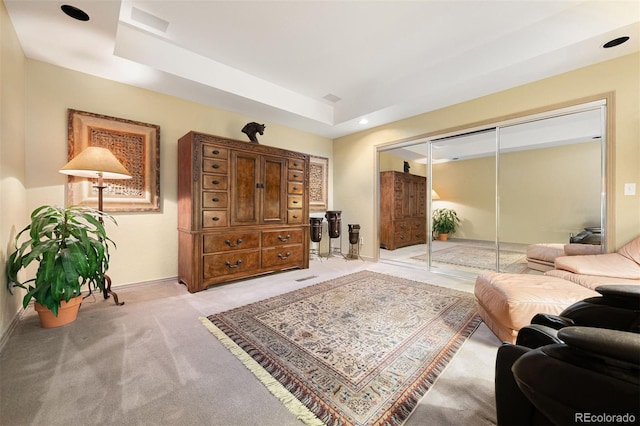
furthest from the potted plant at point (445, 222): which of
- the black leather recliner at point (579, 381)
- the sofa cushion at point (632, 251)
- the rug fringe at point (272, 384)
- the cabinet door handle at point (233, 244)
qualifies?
the black leather recliner at point (579, 381)

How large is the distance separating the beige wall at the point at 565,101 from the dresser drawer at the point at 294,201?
1.54 metres

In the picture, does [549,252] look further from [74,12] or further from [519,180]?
[74,12]

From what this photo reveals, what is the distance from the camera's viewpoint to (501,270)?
359 cm

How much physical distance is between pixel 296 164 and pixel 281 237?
122 cm

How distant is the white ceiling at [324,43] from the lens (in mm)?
2238

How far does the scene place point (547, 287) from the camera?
188 centimetres

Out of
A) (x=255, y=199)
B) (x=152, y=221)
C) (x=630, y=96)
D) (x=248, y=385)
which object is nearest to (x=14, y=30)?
(x=152, y=221)

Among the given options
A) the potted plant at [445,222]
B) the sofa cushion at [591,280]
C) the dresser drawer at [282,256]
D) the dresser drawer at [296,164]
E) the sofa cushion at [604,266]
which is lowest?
the dresser drawer at [282,256]

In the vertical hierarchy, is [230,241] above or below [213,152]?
below

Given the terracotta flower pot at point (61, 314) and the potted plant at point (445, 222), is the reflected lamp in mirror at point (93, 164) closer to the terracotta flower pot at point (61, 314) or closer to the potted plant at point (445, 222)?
the terracotta flower pot at point (61, 314)

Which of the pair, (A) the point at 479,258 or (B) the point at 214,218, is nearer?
(B) the point at 214,218

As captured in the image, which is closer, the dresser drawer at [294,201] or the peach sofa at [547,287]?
the peach sofa at [547,287]

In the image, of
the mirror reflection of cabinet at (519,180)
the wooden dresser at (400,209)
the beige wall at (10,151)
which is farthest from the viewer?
the wooden dresser at (400,209)

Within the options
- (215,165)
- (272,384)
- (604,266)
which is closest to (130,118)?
(215,165)
